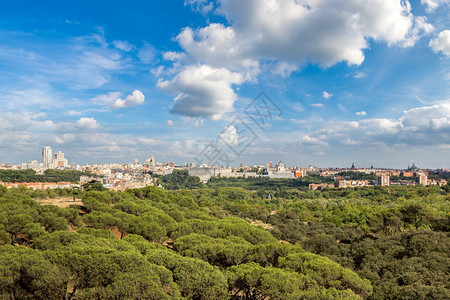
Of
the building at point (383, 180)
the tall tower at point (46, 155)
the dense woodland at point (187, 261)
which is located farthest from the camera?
the tall tower at point (46, 155)

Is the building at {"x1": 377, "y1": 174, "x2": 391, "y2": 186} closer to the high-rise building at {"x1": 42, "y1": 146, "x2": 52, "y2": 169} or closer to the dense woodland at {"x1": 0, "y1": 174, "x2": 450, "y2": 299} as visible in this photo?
the dense woodland at {"x1": 0, "y1": 174, "x2": 450, "y2": 299}

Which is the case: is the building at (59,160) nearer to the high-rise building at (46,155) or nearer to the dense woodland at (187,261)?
the high-rise building at (46,155)

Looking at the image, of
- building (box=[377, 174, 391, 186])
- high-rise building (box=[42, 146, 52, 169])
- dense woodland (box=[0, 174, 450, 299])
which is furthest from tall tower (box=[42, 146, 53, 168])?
dense woodland (box=[0, 174, 450, 299])

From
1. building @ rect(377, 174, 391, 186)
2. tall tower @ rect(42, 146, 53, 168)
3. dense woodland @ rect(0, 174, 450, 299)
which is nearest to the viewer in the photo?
dense woodland @ rect(0, 174, 450, 299)

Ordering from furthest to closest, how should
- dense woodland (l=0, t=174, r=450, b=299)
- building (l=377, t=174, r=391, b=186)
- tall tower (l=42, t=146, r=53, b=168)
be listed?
tall tower (l=42, t=146, r=53, b=168) < building (l=377, t=174, r=391, b=186) < dense woodland (l=0, t=174, r=450, b=299)

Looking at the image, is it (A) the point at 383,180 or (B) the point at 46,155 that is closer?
(A) the point at 383,180

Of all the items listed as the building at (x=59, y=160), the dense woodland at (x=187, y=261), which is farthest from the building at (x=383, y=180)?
the building at (x=59, y=160)

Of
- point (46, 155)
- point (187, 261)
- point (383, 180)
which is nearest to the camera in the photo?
point (187, 261)

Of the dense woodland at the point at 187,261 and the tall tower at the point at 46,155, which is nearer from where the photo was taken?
the dense woodland at the point at 187,261

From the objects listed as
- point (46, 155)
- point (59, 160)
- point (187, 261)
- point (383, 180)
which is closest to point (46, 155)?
point (46, 155)

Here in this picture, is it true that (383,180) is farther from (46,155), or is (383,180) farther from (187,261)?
(46,155)

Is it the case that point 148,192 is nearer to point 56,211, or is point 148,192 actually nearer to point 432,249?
point 56,211
